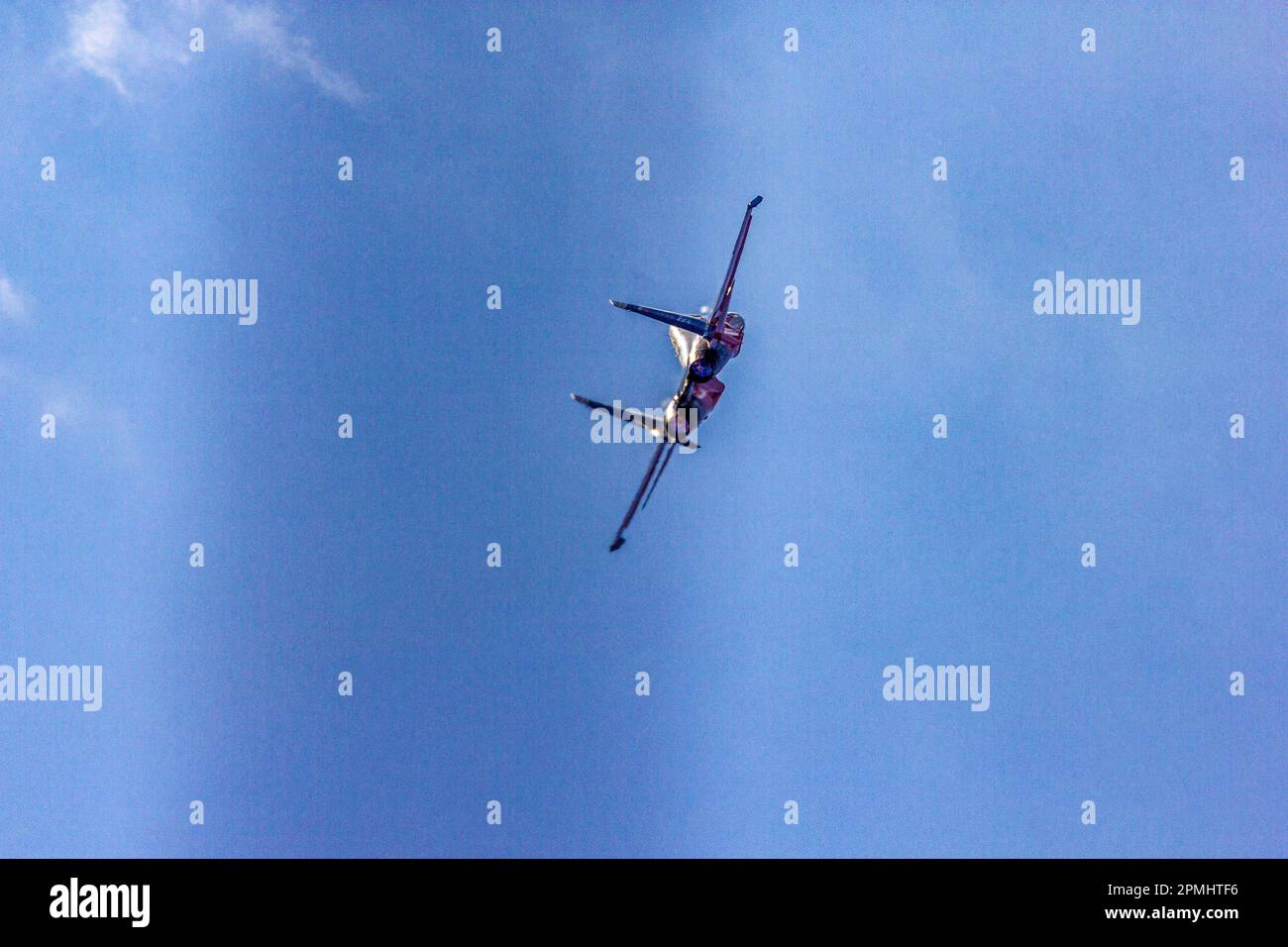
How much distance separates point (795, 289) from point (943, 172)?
10.5 m

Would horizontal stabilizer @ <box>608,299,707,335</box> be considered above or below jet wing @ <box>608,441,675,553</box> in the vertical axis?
above

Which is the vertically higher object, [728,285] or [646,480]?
[728,285]

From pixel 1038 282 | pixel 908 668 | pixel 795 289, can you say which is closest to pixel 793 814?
pixel 908 668

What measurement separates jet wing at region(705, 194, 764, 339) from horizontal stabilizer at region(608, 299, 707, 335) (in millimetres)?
396

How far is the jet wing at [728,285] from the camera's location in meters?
35.6

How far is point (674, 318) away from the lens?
3675 cm

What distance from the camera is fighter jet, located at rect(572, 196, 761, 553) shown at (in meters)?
37.1

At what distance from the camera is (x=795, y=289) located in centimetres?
4456

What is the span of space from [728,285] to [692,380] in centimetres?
477

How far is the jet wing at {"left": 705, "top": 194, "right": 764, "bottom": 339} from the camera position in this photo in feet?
117

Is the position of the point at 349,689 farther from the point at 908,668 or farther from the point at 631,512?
the point at 908,668

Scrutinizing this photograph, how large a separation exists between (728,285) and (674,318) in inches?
104
